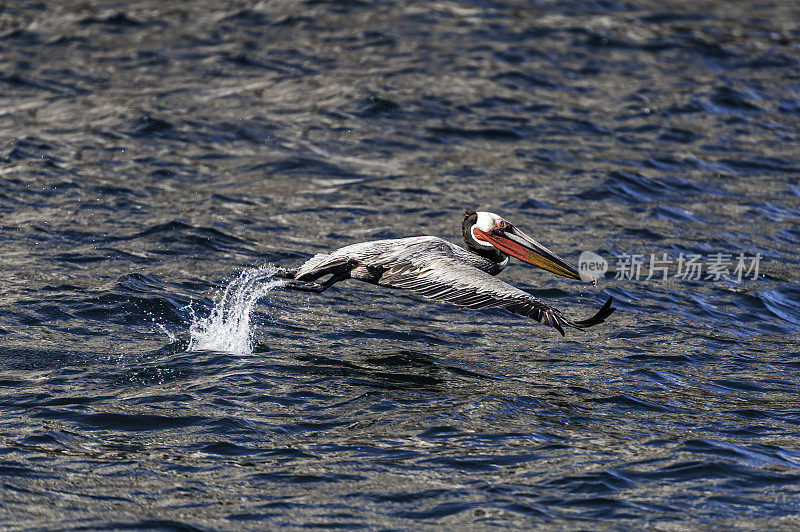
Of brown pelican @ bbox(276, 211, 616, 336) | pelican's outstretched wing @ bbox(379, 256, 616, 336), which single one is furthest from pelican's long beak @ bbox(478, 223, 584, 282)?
pelican's outstretched wing @ bbox(379, 256, 616, 336)

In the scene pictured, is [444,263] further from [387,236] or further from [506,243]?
[387,236]

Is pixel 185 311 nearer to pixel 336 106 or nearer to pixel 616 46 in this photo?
pixel 336 106

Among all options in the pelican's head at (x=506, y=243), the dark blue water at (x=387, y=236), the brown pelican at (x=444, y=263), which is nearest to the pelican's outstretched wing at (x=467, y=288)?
the brown pelican at (x=444, y=263)

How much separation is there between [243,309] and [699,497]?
472 cm

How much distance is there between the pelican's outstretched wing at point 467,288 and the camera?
7719 mm

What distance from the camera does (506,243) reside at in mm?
9234

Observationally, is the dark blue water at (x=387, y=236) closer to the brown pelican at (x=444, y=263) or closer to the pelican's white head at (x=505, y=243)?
the brown pelican at (x=444, y=263)

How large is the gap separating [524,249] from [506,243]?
175 millimetres

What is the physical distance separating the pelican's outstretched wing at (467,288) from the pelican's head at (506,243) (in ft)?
1.89

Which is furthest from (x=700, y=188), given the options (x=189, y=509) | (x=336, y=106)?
(x=189, y=509)

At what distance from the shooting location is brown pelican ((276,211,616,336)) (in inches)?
326

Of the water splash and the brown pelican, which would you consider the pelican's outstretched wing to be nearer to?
the brown pelican

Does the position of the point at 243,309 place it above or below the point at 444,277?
below

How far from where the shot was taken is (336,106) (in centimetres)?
1777
